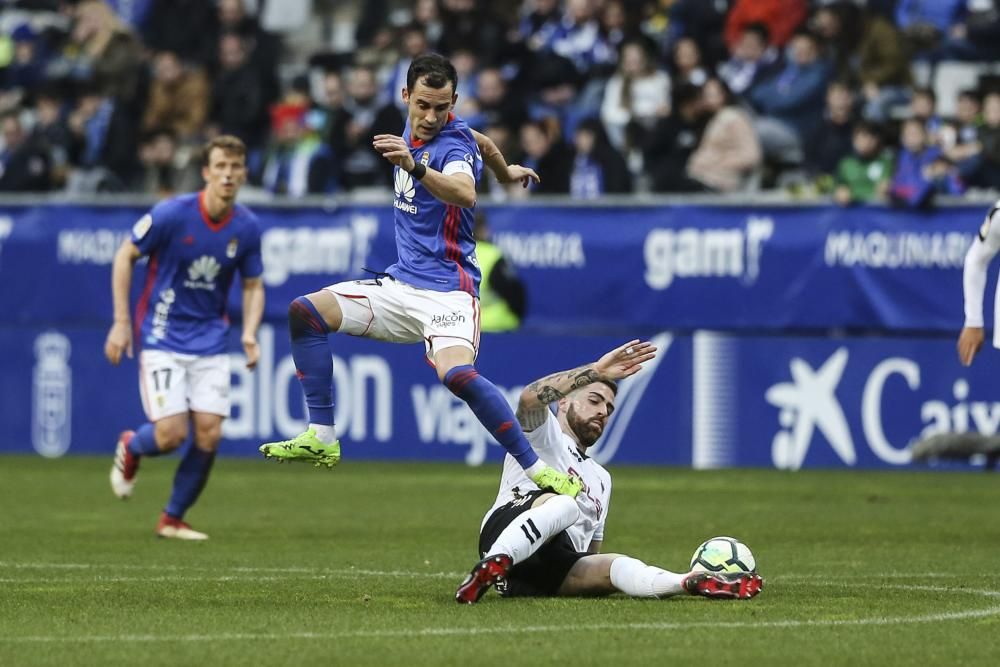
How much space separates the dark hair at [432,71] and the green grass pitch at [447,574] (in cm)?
219

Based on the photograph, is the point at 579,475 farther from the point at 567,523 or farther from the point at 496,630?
the point at 496,630

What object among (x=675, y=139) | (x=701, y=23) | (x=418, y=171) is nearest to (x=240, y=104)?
(x=701, y=23)

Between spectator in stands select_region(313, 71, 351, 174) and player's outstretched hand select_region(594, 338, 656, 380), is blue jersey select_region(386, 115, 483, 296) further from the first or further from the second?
spectator in stands select_region(313, 71, 351, 174)

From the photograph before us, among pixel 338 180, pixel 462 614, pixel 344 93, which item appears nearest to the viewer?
pixel 462 614

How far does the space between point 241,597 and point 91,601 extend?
2.03 ft

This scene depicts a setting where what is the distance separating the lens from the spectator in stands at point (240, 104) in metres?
21.9

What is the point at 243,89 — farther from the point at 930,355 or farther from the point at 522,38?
the point at 930,355

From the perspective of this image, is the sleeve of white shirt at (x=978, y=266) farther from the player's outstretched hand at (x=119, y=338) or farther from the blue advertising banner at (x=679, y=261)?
the blue advertising banner at (x=679, y=261)

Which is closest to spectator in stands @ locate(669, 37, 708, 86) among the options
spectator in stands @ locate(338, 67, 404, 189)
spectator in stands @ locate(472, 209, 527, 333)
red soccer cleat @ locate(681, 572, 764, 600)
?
spectator in stands @ locate(338, 67, 404, 189)

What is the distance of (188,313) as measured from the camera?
12.2 meters

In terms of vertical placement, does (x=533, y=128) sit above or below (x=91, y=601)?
above

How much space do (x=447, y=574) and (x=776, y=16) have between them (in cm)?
1191

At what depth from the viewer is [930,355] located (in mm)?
16422

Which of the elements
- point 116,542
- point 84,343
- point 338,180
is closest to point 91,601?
point 116,542
